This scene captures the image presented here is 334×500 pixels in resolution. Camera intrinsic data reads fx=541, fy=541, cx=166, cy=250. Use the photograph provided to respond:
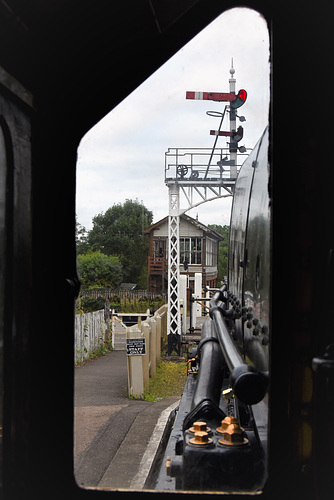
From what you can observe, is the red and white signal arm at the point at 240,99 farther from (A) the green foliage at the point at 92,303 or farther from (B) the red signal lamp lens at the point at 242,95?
(A) the green foliage at the point at 92,303

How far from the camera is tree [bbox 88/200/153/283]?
1612cm

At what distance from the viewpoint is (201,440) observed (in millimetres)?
2029

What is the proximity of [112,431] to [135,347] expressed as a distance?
10.3 ft

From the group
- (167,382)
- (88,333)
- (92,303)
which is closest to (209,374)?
(167,382)

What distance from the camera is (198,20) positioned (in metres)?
1.75

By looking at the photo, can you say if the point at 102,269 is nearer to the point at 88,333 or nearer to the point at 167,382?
the point at 88,333

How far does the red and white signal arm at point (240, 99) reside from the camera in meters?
3.15

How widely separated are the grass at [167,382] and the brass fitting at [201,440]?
30.9ft

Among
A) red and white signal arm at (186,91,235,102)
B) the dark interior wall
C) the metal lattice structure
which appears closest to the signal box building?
the metal lattice structure

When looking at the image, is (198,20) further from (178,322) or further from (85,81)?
(178,322)

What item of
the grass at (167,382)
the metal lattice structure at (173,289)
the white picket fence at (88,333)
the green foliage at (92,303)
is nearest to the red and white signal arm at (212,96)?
the grass at (167,382)
